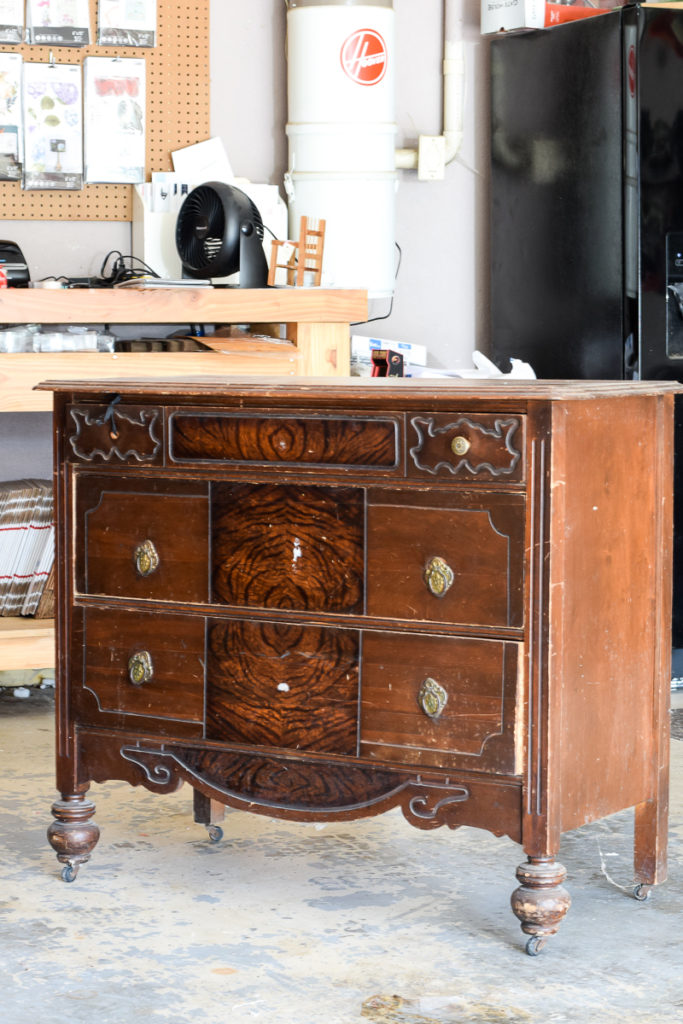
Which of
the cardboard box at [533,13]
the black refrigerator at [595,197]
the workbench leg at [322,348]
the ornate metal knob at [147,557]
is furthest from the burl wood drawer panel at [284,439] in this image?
the cardboard box at [533,13]

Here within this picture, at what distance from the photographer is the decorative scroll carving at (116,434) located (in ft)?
7.88

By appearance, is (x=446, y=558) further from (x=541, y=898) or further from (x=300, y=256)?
(x=300, y=256)

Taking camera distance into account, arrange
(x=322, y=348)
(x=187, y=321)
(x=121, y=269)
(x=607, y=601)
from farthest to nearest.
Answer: (x=121, y=269) → (x=322, y=348) → (x=187, y=321) → (x=607, y=601)

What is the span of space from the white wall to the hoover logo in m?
0.30

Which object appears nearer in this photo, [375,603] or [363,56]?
[375,603]

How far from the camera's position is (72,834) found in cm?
252

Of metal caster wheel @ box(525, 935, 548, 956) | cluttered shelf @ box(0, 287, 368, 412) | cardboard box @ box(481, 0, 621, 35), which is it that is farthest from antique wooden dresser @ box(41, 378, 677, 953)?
cardboard box @ box(481, 0, 621, 35)

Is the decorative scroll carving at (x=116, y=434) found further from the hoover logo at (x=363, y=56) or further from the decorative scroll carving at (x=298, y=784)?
the hoover logo at (x=363, y=56)

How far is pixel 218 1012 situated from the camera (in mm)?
2002

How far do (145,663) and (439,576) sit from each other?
0.55m

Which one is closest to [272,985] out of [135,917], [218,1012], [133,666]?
[218,1012]

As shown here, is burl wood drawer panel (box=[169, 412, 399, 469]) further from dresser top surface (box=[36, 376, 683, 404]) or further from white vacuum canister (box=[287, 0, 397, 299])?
white vacuum canister (box=[287, 0, 397, 299])

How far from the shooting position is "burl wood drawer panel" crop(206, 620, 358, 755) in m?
2.28

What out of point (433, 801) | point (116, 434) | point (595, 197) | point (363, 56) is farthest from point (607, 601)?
point (363, 56)
